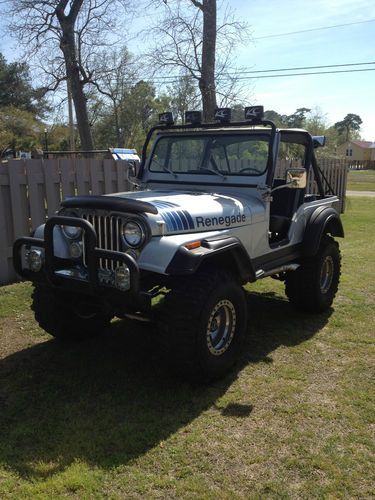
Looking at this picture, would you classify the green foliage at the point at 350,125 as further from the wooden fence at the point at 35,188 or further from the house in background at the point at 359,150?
the wooden fence at the point at 35,188

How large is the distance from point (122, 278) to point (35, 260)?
914 mm

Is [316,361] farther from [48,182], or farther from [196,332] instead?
[48,182]

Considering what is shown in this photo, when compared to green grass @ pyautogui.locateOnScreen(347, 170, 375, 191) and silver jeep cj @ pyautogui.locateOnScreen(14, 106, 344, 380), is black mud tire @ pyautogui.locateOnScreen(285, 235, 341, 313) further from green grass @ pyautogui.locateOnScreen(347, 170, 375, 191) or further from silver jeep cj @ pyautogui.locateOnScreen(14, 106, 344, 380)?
green grass @ pyautogui.locateOnScreen(347, 170, 375, 191)

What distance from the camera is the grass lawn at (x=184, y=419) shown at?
2.62m

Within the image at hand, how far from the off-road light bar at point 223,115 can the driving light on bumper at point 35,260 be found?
2.21 meters

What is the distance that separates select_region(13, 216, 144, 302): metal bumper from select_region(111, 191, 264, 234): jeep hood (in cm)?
39

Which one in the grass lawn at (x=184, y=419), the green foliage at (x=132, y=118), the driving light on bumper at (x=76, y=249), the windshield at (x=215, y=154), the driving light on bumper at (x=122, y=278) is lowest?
the grass lawn at (x=184, y=419)

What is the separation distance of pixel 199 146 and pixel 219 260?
5.27 feet

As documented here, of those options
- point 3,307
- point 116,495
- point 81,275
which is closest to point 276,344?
point 81,275

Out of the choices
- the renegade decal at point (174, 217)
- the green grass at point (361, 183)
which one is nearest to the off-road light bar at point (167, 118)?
the renegade decal at point (174, 217)

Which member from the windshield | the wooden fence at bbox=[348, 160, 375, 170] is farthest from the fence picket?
the wooden fence at bbox=[348, 160, 375, 170]

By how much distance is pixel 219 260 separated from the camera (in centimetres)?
372

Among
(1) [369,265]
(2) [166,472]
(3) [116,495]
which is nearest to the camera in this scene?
(3) [116,495]

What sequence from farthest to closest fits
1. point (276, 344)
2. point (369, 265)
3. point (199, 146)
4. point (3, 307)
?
point (369, 265) → point (3, 307) → point (199, 146) → point (276, 344)
